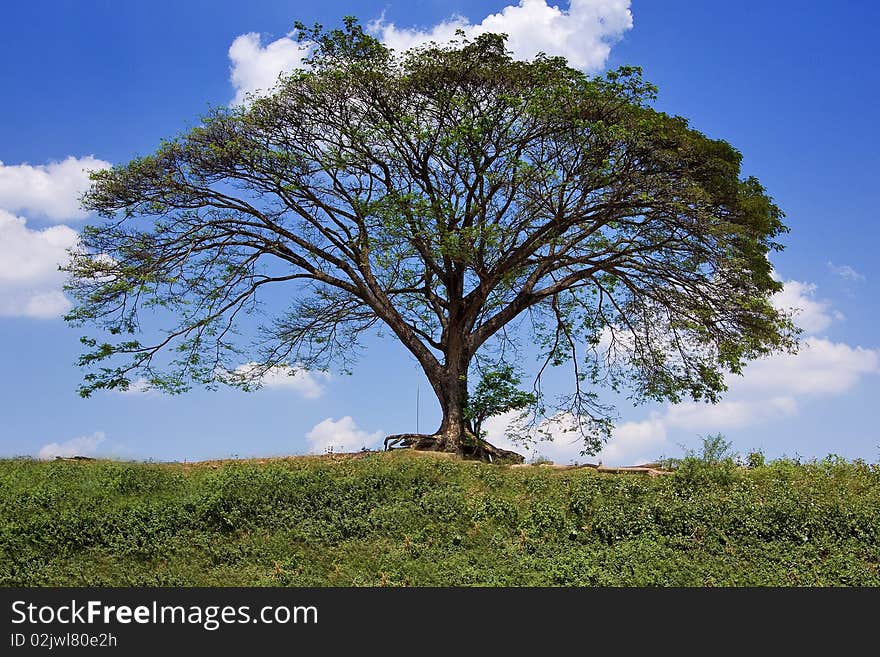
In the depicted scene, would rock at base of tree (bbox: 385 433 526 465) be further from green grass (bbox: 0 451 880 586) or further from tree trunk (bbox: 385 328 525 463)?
green grass (bbox: 0 451 880 586)

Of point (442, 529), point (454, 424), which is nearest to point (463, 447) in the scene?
point (454, 424)

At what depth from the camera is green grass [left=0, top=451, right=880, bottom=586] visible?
362 inches

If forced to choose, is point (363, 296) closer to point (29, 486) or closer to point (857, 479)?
point (29, 486)

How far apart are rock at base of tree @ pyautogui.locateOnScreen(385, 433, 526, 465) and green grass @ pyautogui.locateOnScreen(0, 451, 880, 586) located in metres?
4.10

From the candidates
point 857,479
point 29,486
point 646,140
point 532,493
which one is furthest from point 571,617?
point 646,140

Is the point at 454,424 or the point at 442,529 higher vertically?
the point at 454,424

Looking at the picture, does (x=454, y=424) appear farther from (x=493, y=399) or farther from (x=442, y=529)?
(x=442, y=529)

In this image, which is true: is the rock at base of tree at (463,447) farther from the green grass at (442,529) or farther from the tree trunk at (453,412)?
the green grass at (442,529)

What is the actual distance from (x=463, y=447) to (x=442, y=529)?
6.66 meters

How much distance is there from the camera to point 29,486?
40.3 feet

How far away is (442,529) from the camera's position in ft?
33.8

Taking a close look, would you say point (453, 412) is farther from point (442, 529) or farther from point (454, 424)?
point (442, 529)

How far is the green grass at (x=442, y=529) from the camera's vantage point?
362 inches

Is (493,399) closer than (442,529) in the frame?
No
